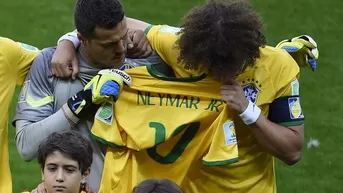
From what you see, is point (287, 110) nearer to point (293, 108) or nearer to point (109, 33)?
point (293, 108)

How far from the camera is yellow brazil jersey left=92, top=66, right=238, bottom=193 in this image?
4.32 metres

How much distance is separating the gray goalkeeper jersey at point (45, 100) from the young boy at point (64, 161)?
0.66 ft

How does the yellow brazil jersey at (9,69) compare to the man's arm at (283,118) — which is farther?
the yellow brazil jersey at (9,69)

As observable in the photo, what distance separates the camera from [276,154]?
4.30 meters

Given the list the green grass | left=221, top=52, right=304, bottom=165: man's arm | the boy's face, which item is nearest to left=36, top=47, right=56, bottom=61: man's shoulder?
the boy's face

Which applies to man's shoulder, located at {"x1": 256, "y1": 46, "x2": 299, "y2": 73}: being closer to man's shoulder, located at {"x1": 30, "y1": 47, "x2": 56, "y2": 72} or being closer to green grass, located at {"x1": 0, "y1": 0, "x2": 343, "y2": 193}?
man's shoulder, located at {"x1": 30, "y1": 47, "x2": 56, "y2": 72}

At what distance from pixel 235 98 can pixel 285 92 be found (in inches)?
9.6

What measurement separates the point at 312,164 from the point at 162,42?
3.51 m

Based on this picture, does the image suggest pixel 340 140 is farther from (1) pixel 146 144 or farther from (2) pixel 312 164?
(1) pixel 146 144

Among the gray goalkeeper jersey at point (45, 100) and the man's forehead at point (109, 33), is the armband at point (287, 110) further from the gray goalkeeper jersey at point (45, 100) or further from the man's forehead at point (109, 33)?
the man's forehead at point (109, 33)

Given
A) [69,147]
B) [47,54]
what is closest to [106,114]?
[69,147]

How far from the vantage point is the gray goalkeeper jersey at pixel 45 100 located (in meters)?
4.43

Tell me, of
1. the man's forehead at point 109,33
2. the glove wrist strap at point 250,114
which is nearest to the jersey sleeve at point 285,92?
the glove wrist strap at point 250,114

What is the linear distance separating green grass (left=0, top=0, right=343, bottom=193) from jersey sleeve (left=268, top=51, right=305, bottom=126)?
304 centimetres
